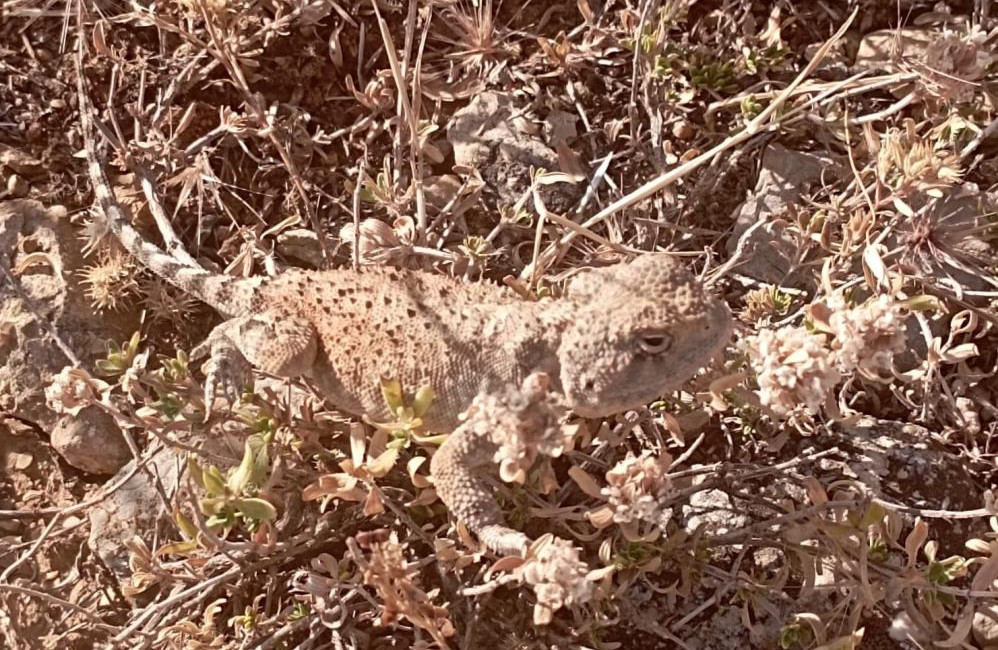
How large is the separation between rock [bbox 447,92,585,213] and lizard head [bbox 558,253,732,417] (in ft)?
3.77

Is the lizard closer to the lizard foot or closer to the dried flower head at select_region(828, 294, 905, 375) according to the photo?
the lizard foot

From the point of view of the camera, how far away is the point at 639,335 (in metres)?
2.78

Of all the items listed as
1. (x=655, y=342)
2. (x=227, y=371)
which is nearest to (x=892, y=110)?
(x=655, y=342)

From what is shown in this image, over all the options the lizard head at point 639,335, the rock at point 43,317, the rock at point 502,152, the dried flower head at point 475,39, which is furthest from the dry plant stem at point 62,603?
the dried flower head at point 475,39

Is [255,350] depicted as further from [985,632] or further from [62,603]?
[985,632]

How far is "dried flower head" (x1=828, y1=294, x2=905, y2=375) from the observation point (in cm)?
231

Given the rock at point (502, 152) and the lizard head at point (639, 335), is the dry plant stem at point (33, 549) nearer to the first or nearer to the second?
the lizard head at point (639, 335)

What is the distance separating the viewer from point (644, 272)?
113 inches

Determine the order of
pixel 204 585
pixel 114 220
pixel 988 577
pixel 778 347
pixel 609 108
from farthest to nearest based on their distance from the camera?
pixel 609 108, pixel 114 220, pixel 204 585, pixel 988 577, pixel 778 347

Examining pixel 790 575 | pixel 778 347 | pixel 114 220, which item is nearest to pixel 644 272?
pixel 778 347

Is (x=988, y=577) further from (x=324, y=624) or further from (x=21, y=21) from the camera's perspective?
(x=21, y=21)

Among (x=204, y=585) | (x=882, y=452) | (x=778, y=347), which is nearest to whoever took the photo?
(x=778, y=347)

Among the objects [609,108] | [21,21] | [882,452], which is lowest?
[882,452]

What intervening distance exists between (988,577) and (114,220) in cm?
364
